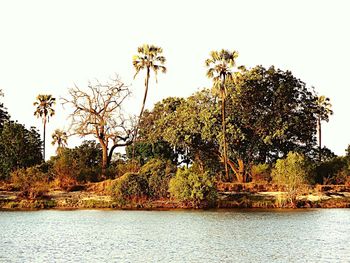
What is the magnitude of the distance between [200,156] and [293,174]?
14.8 metres

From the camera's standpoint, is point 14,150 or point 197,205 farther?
point 14,150

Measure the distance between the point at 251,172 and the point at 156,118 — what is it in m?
14.3

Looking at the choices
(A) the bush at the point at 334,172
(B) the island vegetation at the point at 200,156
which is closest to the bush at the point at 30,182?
(B) the island vegetation at the point at 200,156

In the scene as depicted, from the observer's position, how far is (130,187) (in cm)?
5228

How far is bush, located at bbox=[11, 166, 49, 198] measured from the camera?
53906 mm

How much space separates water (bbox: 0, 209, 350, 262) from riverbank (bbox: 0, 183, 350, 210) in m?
3.74

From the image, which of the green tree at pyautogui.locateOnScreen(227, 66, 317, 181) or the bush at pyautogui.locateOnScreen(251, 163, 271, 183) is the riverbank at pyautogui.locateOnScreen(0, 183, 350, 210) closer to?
the bush at pyautogui.locateOnScreen(251, 163, 271, 183)

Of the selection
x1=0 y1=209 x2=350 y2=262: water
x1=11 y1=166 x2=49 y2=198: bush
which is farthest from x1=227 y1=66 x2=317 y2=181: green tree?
x1=11 y1=166 x2=49 y2=198: bush

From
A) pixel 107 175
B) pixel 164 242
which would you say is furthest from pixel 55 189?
pixel 164 242

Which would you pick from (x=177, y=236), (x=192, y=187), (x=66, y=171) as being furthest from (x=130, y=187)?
(x=177, y=236)

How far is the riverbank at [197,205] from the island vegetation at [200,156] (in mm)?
76

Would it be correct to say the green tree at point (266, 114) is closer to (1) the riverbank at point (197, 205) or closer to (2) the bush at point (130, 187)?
(1) the riverbank at point (197, 205)

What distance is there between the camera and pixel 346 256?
27031mm

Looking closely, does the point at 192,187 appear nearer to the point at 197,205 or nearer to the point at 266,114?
the point at 197,205
